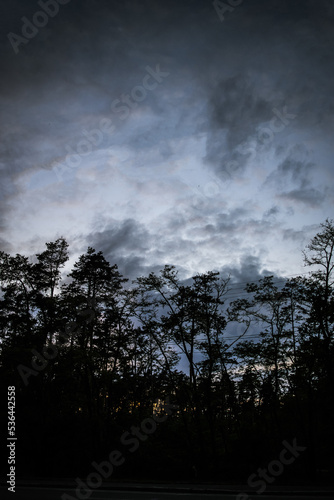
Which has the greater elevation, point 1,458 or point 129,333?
point 129,333

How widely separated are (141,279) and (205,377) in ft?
26.8

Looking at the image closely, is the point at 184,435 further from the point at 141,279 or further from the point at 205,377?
the point at 141,279

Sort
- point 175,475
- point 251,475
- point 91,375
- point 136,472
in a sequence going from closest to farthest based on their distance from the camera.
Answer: point 251,475
point 175,475
point 136,472
point 91,375

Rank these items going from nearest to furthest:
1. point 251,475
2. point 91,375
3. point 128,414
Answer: point 251,475, point 91,375, point 128,414

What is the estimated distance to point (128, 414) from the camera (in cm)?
2775

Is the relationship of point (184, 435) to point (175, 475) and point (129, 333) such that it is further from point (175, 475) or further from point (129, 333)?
point (129, 333)

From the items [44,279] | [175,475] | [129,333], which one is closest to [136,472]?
[175,475]

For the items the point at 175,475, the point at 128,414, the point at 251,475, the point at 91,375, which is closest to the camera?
the point at 251,475

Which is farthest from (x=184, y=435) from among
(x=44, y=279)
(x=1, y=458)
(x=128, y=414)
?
(x=44, y=279)

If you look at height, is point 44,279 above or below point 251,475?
above

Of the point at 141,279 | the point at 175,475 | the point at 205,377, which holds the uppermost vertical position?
the point at 141,279

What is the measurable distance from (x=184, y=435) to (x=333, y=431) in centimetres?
1049

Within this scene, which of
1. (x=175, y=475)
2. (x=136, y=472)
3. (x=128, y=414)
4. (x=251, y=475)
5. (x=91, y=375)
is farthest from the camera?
(x=128, y=414)

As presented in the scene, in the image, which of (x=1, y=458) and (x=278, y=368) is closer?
(x=278, y=368)
